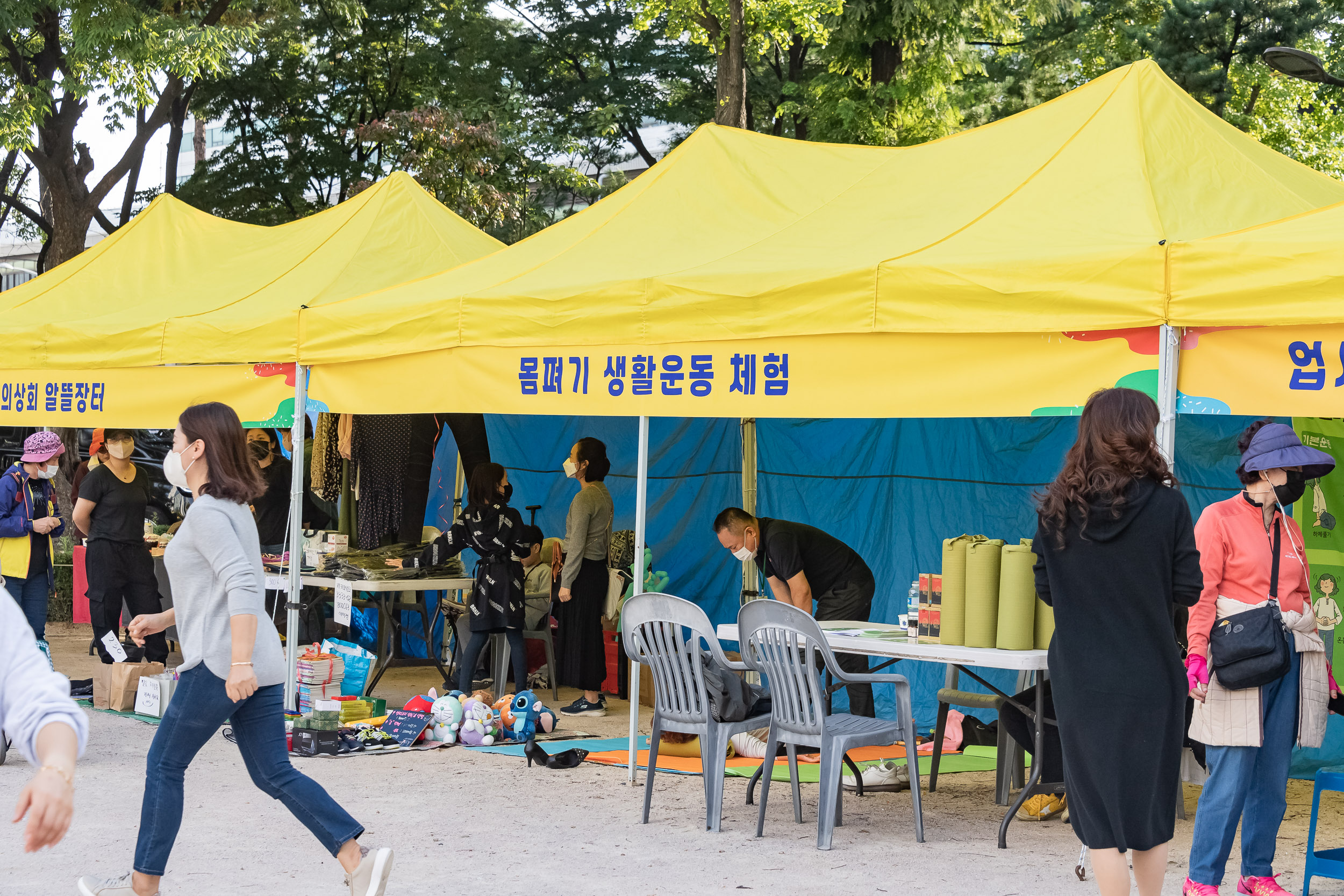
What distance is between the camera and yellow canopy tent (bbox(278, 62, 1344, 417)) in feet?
16.6

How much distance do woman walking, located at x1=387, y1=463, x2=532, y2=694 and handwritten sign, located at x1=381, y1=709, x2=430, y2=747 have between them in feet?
2.83

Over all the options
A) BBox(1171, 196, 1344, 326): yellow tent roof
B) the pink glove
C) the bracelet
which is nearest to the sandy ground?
the pink glove

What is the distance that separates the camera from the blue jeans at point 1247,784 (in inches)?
171

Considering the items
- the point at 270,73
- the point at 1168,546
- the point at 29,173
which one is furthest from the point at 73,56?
the point at 1168,546

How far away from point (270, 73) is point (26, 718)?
→ 19.8 m

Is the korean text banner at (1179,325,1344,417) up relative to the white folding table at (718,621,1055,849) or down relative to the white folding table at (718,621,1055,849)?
up

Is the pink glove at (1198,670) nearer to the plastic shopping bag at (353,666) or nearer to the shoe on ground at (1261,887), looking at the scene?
the shoe on ground at (1261,887)

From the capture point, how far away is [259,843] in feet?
18.1

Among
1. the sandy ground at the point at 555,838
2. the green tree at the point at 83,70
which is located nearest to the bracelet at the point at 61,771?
the sandy ground at the point at 555,838

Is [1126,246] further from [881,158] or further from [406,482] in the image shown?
[406,482]

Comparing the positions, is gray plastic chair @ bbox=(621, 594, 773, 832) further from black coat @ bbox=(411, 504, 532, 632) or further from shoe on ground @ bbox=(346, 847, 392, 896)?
black coat @ bbox=(411, 504, 532, 632)

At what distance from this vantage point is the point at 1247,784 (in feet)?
14.3

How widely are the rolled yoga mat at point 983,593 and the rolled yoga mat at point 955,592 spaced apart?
0.14ft

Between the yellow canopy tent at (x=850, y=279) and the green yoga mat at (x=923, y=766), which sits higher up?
the yellow canopy tent at (x=850, y=279)
